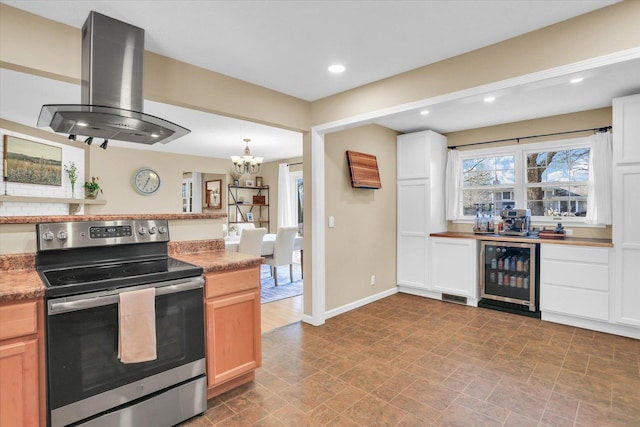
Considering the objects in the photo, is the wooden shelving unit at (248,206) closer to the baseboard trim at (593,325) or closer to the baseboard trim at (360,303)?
the baseboard trim at (360,303)

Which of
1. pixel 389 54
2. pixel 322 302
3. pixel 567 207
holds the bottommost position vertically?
pixel 322 302

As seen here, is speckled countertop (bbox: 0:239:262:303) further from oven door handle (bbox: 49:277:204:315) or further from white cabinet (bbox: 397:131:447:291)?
white cabinet (bbox: 397:131:447:291)

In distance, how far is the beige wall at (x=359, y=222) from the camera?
12.4 ft

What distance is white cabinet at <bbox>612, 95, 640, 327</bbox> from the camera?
10.1ft

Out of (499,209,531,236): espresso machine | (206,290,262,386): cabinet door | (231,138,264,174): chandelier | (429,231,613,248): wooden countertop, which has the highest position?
(231,138,264,174): chandelier

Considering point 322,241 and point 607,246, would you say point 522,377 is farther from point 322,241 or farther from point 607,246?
point 322,241

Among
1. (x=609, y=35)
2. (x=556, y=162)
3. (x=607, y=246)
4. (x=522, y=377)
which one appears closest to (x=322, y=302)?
(x=522, y=377)

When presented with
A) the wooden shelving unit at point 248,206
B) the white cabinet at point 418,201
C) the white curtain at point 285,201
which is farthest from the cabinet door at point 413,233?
the wooden shelving unit at point 248,206

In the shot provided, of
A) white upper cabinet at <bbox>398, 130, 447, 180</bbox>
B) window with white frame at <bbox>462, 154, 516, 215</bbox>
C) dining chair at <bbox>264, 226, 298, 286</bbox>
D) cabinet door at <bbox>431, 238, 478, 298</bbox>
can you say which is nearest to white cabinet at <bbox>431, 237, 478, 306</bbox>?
cabinet door at <bbox>431, 238, 478, 298</bbox>

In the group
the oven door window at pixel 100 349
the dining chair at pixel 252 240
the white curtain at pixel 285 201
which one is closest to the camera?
the oven door window at pixel 100 349

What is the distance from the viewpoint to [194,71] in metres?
2.64

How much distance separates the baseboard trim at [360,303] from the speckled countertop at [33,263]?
1.63 meters

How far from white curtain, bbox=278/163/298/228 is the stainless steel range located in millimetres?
5156

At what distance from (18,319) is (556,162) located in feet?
16.9
